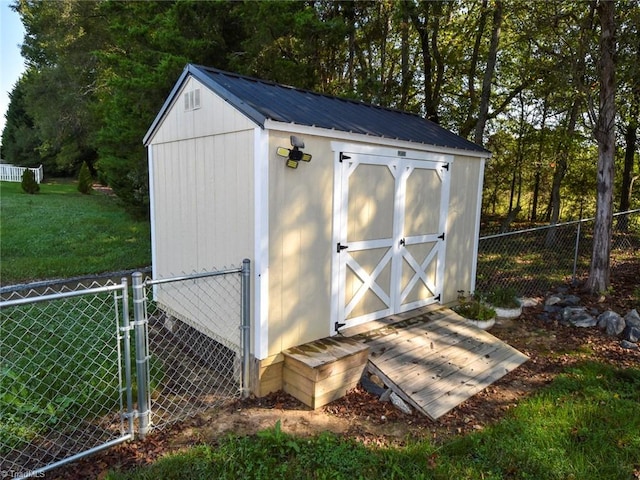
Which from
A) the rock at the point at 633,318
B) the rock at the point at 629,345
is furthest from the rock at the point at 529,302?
the rock at the point at 629,345

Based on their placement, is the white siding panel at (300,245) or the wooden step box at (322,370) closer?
the wooden step box at (322,370)

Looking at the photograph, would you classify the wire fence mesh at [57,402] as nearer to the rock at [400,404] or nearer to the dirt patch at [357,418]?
the dirt patch at [357,418]

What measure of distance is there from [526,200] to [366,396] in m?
19.3

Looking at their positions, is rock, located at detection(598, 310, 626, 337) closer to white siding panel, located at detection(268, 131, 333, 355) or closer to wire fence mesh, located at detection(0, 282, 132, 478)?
white siding panel, located at detection(268, 131, 333, 355)

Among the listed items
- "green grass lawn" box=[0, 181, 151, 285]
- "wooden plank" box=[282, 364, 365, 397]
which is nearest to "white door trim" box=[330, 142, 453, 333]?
"wooden plank" box=[282, 364, 365, 397]

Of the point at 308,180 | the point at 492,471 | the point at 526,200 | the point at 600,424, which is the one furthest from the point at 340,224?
the point at 526,200

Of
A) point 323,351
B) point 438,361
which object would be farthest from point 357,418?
point 438,361

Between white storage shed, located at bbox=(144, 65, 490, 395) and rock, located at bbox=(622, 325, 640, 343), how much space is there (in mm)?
2142

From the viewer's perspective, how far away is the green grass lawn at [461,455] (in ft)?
8.18

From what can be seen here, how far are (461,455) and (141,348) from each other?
2.33 metres

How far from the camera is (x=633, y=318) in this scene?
5.01m

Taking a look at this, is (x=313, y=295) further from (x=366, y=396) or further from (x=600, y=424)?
(x=600, y=424)

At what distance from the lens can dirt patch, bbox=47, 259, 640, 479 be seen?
270 centimetres

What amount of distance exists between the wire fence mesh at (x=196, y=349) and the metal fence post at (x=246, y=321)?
0.06 metres
